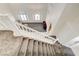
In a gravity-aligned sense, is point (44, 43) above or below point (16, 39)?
below

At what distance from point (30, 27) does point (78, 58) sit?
3.62ft

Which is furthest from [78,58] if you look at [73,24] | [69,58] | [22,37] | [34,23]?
[22,37]

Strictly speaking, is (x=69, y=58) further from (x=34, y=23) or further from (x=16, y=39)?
(x=16, y=39)

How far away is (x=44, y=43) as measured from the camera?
1824mm

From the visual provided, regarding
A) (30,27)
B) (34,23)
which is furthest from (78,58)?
(30,27)

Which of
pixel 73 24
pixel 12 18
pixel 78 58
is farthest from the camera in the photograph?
pixel 12 18

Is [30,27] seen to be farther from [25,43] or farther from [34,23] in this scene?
[25,43]

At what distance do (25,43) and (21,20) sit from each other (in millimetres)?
477

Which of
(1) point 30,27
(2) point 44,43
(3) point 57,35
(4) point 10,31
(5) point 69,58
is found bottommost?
(2) point 44,43

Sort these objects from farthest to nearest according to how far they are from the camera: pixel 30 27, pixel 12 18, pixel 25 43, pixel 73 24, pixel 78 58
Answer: pixel 25 43
pixel 30 27
pixel 12 18
pixel 73 24
pixel 78 58

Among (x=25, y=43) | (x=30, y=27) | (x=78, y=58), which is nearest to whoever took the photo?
(x=78, y=58)

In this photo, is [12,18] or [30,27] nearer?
[12,18]

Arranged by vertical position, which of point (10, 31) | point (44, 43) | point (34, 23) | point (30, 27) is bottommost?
point (44, 43)

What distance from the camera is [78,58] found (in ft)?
1.49
